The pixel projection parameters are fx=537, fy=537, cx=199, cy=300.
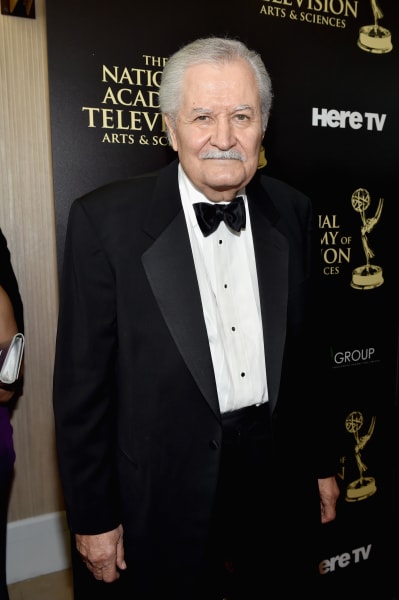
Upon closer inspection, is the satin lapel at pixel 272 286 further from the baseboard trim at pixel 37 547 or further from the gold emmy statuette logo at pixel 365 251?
the baseboard trim at pixel 37 547

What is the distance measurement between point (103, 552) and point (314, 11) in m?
2.18

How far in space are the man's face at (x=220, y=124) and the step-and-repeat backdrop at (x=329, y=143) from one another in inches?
23.7

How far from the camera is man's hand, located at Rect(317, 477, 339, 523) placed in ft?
6.07

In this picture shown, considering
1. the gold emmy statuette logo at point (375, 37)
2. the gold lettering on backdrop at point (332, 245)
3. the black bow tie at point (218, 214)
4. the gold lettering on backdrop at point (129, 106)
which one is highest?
the gold emmy statuette logo at point (375, 37)

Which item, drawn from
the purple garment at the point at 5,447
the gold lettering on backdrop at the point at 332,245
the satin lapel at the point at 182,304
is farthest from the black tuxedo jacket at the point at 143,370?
the gold lettering on backdrop at the point at 332,245

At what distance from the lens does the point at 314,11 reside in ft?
7.38

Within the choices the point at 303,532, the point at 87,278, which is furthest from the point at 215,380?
the point at 303,532

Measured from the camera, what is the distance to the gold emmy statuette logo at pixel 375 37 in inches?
92.9

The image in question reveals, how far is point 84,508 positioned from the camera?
4.75 ft

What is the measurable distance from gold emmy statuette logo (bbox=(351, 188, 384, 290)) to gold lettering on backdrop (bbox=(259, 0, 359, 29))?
729mm

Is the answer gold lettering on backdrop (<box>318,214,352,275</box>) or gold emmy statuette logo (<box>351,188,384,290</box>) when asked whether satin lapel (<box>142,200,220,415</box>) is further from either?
gold emmy statuette logo (<box>351,188,384,290</box>)

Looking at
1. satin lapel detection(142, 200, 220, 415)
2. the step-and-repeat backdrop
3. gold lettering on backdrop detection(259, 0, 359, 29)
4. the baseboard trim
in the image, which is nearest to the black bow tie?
satin lapel detection(142, 200, 220, 415)

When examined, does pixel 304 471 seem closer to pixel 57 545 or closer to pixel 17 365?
pixel 17 365

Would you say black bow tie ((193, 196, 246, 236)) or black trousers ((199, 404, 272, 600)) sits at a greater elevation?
black bow tie ((193, 196, 246, 236))
